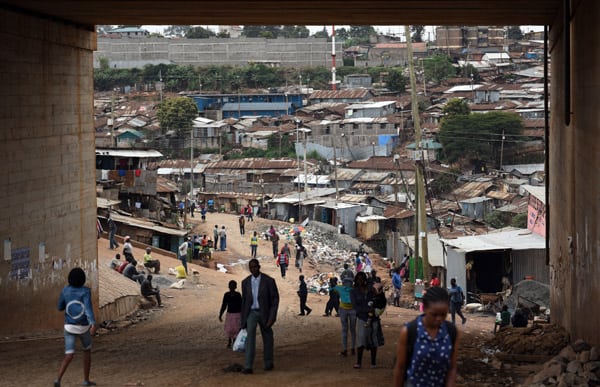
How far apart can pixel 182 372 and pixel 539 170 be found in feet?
177

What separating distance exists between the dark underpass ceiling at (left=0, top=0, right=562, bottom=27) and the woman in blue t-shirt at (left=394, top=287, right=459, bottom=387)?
9.99m

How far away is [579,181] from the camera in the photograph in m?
14.3

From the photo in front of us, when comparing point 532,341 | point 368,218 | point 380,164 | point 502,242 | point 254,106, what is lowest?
point 368,218

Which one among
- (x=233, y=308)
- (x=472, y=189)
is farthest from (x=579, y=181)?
(x=472, y=189)

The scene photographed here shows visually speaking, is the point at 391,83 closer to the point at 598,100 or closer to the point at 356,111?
the point at 356,111

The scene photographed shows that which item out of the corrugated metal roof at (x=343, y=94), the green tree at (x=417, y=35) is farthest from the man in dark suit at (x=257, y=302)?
the green tree at (x=417, y=35)

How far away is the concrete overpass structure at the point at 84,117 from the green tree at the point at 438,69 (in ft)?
270

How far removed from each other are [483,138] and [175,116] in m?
28.1

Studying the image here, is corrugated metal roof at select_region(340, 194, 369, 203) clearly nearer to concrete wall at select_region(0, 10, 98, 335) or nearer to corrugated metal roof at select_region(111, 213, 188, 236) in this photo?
corrugated metal roof at select_region(111, 213, 188, 236)

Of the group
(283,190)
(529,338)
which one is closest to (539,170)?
(283,190)

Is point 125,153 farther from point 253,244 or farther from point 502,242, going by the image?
point 502,242

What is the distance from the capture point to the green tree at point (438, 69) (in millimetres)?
101188

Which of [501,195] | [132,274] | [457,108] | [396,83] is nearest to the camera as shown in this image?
[132,274]

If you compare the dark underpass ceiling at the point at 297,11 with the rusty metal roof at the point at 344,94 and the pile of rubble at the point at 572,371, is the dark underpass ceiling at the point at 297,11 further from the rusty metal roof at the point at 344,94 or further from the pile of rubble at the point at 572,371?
the rusty metal roof at the point at 344,94
